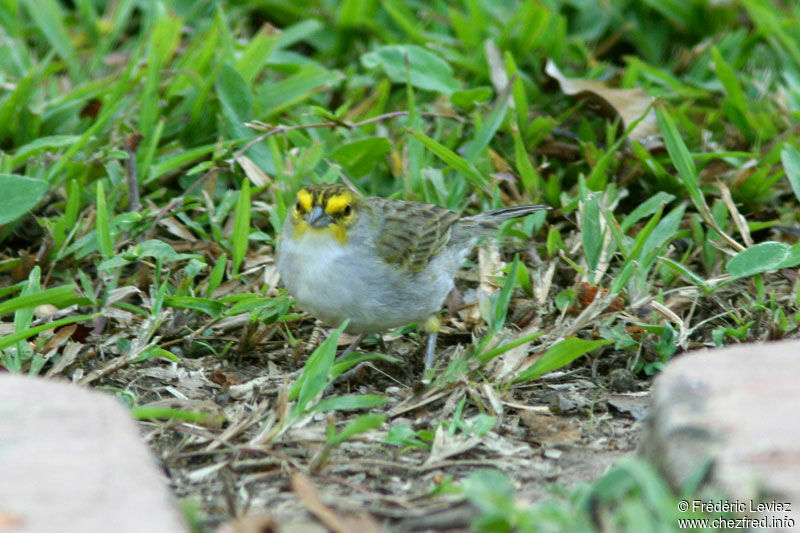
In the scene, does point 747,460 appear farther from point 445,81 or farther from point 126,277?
point 445,81

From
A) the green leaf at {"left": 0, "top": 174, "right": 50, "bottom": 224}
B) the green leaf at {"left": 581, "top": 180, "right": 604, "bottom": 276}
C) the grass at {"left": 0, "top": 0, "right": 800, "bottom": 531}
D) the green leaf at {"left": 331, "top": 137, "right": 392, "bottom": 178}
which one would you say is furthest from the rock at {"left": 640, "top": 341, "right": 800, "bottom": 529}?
the green leaf at {"left": 0, "top": 174, "right": 50, "bottom": 224}

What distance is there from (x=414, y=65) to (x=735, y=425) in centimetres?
397

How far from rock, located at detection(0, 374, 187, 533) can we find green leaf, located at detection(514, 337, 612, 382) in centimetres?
180

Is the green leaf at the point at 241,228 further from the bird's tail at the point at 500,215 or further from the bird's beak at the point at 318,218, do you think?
the bird's tail at the point at 500,215

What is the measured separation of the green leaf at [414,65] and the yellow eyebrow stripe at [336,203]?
1.76 meters

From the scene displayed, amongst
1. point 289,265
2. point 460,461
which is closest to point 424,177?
point 289,265

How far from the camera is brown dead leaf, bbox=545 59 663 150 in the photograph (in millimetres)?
5664

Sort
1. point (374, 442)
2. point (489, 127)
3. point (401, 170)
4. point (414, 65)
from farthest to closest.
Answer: point (414, 65)
point (401, 170)
point (489, 127)
point (374, 442)

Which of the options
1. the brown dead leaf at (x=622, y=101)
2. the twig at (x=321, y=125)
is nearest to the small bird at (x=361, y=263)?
the twig at (x=321, y=125)

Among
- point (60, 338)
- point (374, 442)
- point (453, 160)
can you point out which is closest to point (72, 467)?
point (374, 442)

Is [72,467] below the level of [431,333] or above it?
above

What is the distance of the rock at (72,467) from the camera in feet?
7.47

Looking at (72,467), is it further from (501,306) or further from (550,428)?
(501,306)

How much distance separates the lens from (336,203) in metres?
4.43
